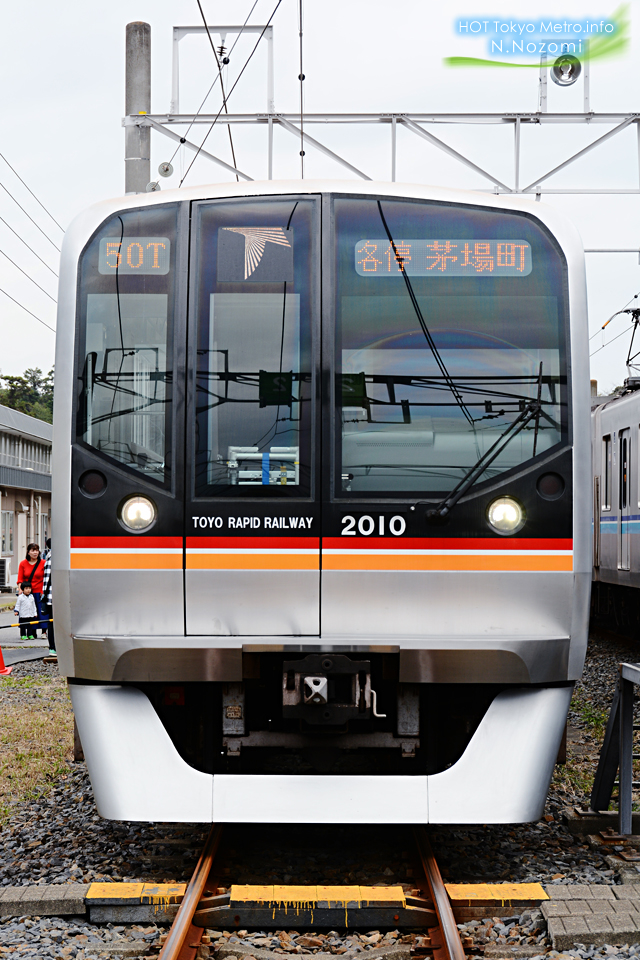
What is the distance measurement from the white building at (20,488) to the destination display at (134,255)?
103 feet

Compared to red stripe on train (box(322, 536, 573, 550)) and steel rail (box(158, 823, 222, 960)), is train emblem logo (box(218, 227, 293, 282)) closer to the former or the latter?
red stripe on train (box(322, 536, 573, 550))

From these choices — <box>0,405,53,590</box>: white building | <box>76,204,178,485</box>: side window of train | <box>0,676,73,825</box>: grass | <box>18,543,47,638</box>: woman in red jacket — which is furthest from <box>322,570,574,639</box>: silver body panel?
<box>0,405,53,590</box>: white building

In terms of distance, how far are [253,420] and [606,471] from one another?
493 inches

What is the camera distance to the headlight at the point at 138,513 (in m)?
4.55

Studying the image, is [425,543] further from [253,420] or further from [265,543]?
[253,420]

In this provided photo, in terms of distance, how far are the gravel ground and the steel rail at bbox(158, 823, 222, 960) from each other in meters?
0.08

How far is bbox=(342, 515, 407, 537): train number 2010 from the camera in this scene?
450cm

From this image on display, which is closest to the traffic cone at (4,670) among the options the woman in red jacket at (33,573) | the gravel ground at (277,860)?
the woman in red jacket at (33,573)

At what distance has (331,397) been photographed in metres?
4.59

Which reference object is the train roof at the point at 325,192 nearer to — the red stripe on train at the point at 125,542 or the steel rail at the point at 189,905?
the red stripe on train at the point at 125,542

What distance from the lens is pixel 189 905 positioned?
4.17 m

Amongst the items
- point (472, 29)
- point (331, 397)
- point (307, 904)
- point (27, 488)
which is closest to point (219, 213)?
point (331, 397)

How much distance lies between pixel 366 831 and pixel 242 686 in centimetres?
135

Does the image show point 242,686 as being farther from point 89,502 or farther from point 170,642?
point 89,502
